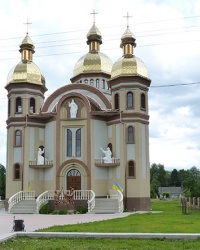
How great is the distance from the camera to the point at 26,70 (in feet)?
100

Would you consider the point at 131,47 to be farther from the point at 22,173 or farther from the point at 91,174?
the point at 22,173

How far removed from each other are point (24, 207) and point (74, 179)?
13.7 feet

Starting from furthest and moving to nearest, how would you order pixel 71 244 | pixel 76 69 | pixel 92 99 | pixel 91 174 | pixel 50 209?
pixel 76 69 < pixel 92 99 < pixel 91 174 < pixel 50 209 < pixel 71 244

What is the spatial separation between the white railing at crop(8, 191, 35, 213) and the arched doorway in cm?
288

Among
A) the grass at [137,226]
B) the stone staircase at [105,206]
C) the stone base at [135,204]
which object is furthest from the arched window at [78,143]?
the grass at [137,226]

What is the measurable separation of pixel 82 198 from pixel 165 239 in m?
15.5

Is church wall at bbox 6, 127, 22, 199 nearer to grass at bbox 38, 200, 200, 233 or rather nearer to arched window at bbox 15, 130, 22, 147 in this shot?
arched window at bbox 15, 130, 22, 147

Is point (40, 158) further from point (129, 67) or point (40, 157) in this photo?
point (129, 67)

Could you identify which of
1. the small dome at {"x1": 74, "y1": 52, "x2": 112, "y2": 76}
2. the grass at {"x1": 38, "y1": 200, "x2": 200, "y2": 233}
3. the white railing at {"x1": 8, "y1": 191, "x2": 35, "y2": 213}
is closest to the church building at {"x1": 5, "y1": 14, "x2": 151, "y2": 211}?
the white railing at {"x1": 8, "y1": 191, "x2": 35, "y2": 213}

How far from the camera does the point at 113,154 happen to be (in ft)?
93.2

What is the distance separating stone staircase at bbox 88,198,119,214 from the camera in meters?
24.8

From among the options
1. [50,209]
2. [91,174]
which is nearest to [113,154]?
[91,174]

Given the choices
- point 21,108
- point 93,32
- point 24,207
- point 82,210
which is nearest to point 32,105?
point 21,108

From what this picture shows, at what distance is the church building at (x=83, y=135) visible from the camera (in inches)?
1092
